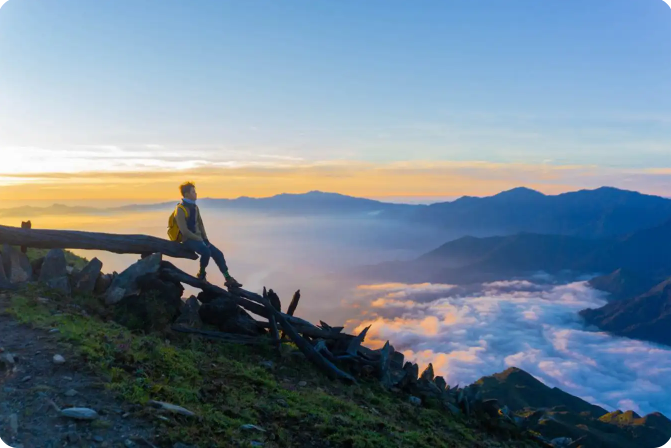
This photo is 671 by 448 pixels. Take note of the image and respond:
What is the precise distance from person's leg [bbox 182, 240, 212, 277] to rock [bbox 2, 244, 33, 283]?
12.9 ft

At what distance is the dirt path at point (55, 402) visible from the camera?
644 cm

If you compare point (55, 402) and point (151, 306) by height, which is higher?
point (151, 306)

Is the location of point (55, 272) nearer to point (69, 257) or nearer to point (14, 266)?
point (14, 266)

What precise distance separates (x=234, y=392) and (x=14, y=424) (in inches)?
145

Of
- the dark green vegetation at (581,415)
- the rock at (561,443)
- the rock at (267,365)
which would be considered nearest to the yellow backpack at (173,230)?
the rock at (267,365)

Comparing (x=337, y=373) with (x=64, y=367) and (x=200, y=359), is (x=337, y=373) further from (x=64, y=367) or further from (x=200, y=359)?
(x=64, y=367)

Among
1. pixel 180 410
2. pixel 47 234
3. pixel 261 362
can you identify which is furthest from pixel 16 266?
pixel 180 410

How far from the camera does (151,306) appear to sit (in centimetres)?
1204

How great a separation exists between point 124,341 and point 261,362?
11.8 feet

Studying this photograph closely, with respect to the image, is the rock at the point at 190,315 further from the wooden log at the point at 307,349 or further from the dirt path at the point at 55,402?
the dirt path at the point at 55,402

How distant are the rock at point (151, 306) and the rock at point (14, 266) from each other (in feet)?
8.03

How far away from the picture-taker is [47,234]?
42.7 feet

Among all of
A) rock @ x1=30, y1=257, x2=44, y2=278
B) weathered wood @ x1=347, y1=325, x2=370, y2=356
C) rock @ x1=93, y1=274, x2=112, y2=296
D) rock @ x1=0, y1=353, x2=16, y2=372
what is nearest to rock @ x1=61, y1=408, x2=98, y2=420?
rock @ x1=0, y1=353, x2=16, y2=372

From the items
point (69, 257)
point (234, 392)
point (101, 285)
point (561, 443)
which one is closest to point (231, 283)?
point (101, 285)
